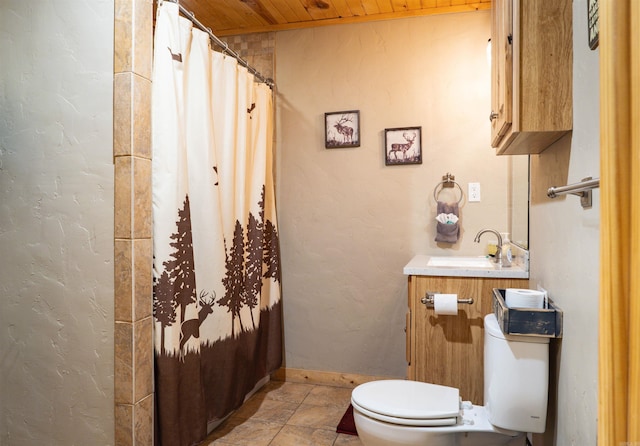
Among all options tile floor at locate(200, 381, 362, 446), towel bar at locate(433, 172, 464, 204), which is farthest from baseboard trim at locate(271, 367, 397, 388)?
towel bar at locate(433, 172, 464, 204)

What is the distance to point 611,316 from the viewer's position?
0.56 metres

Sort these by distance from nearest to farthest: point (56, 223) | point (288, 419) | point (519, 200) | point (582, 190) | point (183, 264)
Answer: point (582, 190) → point (56, 223) → point (183, 264) → point (519, 200) → point (288, 419)

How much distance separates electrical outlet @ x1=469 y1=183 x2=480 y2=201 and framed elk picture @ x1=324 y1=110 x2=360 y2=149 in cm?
78

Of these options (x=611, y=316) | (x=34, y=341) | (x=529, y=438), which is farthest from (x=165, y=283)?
(x=529, y=438)

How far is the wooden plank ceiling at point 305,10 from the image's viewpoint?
266cm

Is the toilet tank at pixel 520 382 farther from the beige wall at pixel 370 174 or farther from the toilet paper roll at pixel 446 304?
the beige wall at pixel 370 174

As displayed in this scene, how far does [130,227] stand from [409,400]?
1.26 m

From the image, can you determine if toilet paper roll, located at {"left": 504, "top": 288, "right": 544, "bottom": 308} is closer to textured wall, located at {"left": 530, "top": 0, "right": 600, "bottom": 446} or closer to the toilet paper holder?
textured wall, located at {"left": 530, "top": 0, "right": 600, "bottom": 446}

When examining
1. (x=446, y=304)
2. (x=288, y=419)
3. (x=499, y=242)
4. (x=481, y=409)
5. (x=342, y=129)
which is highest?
(x=342, y=129)

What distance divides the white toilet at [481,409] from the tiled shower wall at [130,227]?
0.85 metres

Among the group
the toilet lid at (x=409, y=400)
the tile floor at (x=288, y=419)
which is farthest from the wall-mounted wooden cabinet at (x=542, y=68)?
the tile floor at (x=288, y=419)

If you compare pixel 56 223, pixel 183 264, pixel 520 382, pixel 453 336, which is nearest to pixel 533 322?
pixel 520 382

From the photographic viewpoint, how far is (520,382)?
1446mm

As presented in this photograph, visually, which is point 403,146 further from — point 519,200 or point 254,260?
point 254,260
